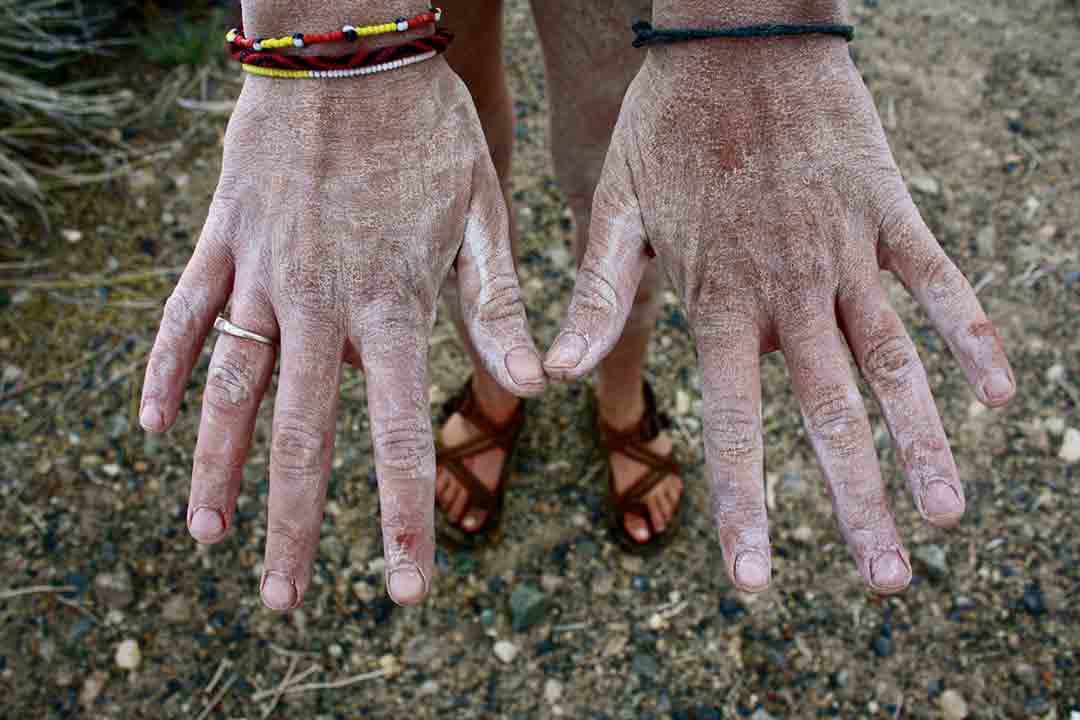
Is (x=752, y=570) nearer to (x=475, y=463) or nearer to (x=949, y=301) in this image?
(x=949, y=301)

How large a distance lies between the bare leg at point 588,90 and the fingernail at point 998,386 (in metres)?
0.76

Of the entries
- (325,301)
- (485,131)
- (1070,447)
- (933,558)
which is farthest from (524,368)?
(1070,447)

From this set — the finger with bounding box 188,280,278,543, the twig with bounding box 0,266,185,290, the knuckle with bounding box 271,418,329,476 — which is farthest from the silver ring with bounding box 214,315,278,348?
the twig with bounding box 0,266,185,290

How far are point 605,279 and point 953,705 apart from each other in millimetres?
1577

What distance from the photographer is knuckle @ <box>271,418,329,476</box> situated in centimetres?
128

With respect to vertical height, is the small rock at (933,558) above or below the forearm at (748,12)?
below

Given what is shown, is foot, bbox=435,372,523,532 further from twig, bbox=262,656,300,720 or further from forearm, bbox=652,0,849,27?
forearm, bbox=652,0,849,27

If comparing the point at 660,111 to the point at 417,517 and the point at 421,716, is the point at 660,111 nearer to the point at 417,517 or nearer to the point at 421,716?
the point at 417,517

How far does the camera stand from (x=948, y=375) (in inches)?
104

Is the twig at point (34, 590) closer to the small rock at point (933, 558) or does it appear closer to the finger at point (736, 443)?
the finger at point (736, 443)

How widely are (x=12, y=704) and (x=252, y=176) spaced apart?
5.52 feet

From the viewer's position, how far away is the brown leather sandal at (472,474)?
240cm

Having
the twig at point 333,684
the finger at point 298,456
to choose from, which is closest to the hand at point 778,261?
the finger at point 298,456

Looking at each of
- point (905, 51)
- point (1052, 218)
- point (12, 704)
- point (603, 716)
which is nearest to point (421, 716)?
point (603, 716)
